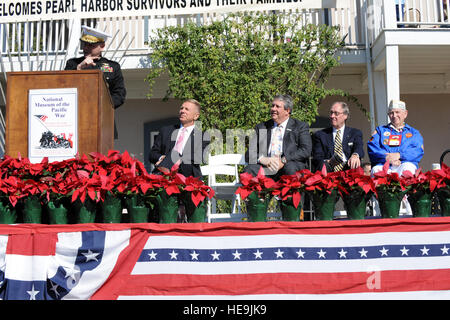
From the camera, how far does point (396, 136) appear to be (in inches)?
183

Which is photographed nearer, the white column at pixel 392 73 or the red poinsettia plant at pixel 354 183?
the red poinsettia plant at pixel 354 183

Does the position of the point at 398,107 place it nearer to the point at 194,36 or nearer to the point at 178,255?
the point at 178,255

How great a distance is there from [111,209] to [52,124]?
2.67 feet

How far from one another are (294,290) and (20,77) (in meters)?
2.31

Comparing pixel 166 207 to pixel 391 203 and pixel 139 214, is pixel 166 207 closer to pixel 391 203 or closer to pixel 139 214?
pixel 139 214

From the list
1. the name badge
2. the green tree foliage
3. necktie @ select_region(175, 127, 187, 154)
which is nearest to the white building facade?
the green tree foliage

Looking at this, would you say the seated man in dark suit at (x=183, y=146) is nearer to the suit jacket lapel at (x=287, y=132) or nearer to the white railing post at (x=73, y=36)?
the suit jacket lapel at (x=287, y=132)

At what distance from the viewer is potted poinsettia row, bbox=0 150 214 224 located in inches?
117

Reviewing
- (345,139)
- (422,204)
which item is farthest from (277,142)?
(422,204)

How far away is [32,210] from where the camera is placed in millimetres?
3045

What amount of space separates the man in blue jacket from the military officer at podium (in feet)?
7.77

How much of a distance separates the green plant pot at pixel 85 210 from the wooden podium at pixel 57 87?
0.52 metres

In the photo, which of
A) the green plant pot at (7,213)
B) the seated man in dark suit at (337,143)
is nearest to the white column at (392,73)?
the seated man in dark suit at (337,143)

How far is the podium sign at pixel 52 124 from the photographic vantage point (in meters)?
3.41
